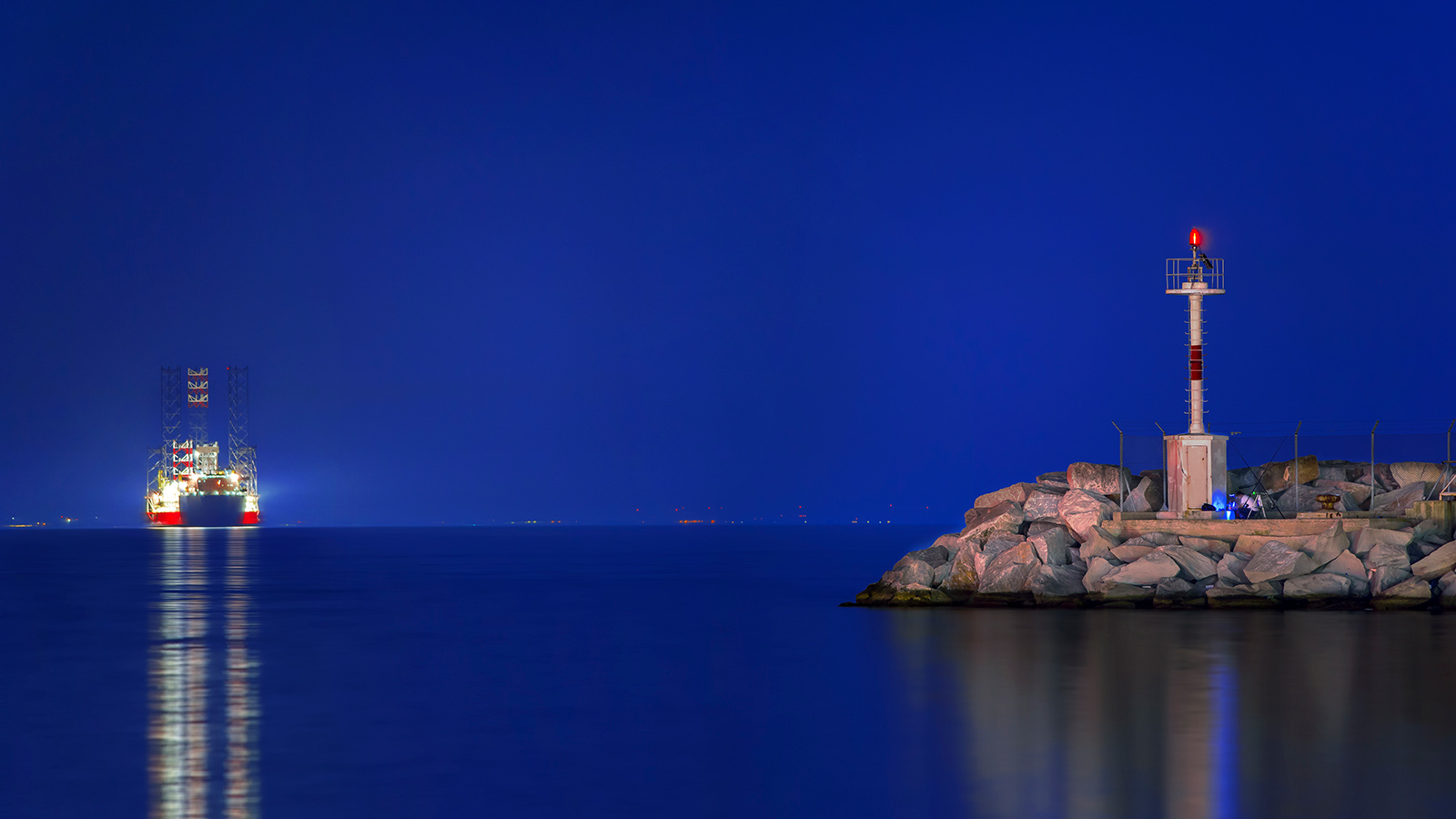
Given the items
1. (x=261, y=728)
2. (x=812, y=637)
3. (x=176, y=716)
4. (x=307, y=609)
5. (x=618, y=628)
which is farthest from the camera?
(x=307, y=609)

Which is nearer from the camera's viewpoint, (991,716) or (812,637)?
(991,716)

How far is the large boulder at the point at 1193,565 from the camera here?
120 ft

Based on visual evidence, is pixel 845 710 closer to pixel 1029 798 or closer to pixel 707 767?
pixel 707 767

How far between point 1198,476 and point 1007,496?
237 inches

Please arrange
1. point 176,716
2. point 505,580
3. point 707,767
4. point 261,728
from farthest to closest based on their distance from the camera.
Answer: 1. point 505,580
2. point 176,716
3. point 261,728
4. point 707,767

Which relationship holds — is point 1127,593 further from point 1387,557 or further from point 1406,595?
point 1406,595

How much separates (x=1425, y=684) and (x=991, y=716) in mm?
7300

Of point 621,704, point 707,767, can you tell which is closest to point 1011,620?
point 621,704

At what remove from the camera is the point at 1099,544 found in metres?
38.0

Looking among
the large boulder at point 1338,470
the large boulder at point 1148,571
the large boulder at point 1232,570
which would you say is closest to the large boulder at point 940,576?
the large boulder at point 1148,571

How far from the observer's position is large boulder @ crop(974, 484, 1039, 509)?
1684 inches

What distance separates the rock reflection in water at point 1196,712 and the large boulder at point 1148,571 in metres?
2.29

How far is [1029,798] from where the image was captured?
14328 mm

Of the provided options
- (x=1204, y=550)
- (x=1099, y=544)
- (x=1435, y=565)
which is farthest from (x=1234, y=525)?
(x=1435, y=565)
